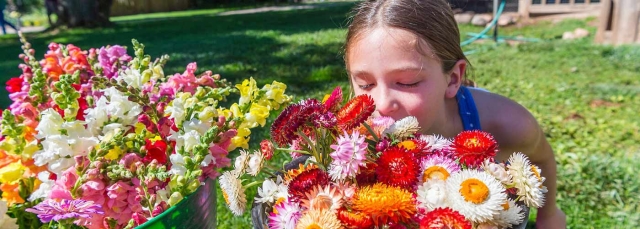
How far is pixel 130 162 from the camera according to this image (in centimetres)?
90

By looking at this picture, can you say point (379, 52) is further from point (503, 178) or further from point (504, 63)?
point (504, 63)

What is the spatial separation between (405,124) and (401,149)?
0.39 ft

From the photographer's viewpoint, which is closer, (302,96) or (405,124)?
(405,124)

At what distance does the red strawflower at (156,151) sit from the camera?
95cm

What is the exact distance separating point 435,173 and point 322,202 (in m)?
0.22

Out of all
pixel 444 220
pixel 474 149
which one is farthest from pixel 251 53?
pixel 444 220

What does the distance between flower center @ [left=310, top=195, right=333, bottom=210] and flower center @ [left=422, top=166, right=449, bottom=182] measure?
187mm

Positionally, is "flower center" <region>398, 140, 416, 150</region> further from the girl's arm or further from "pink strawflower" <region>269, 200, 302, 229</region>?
the girl's arm

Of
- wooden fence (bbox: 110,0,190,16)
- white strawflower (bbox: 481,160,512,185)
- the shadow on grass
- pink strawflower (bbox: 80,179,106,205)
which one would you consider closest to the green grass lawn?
the shadow on grass

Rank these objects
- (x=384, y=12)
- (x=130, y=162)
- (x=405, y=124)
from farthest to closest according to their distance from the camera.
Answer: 1. (x=384, y=12)
2. (x=405, y=124)
3. (x=130, y=162)

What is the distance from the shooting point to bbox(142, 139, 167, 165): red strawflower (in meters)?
0.95

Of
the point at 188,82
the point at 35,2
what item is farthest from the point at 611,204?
the point at 35,2

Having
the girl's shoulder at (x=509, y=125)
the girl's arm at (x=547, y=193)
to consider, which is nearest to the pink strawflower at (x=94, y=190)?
the girl's shoulder at (x=509, y=125)

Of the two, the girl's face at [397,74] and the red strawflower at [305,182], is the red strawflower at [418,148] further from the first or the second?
the girl's face at [397,74]
